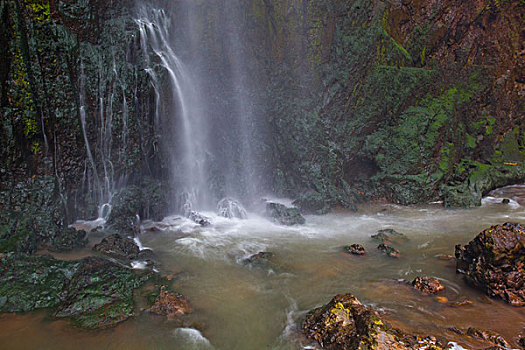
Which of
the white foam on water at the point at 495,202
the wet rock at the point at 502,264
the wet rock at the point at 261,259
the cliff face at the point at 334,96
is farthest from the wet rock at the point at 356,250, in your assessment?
the white foam on water at the point at 495,202

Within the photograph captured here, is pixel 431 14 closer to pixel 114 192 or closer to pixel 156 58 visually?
pixel 156 58

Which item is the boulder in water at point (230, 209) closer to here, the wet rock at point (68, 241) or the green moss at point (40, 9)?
the wet rock at point (68, 241)

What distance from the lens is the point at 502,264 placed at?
5602mm

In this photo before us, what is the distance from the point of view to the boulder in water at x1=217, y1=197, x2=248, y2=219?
482 inches

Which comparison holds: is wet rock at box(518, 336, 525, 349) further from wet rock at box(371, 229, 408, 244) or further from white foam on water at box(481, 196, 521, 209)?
white foam on water at box(481, 196, 521, 209)

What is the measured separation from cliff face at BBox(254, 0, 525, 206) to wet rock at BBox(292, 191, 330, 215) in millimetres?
426

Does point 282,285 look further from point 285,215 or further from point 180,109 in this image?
point 180,109

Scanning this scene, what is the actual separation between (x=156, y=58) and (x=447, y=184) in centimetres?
1311

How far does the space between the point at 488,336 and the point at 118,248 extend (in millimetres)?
7832

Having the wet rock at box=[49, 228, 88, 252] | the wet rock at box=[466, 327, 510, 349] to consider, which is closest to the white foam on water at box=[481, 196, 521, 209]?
the wet rock at box=[466, 327, 510, 349]

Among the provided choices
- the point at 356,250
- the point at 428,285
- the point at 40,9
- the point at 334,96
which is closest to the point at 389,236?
the point at 356,250

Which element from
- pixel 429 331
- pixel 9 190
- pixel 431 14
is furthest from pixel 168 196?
pixel 431 14

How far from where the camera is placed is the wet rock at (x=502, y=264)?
548 cm

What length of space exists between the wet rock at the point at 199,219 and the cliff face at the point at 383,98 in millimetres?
4034
